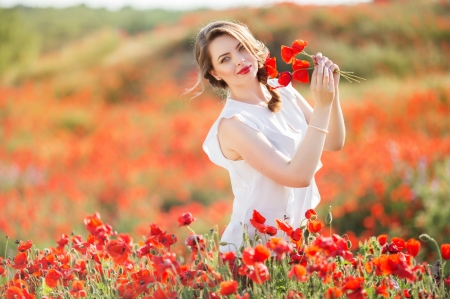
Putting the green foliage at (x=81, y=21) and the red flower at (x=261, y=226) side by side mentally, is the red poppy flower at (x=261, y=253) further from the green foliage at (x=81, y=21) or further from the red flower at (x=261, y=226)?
the green foliage at (x=81, y=21)

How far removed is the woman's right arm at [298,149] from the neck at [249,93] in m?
0.19

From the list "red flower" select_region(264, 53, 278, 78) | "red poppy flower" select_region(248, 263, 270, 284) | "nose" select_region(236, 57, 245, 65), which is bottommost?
"red poppy flower" select_region(248, 263, 270, 284)

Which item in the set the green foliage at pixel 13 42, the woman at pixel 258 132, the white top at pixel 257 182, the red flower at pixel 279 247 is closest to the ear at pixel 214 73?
the woman at pixel 258 132

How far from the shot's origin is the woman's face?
87.7 inches

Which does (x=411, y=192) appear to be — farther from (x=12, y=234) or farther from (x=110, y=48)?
(x=110, y=48)

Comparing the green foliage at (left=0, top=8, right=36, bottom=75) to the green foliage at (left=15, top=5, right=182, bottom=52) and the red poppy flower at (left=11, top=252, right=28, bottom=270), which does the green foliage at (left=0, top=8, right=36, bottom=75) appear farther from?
the red poppy flower at (left=11, top=252, right=28, bottom=270)

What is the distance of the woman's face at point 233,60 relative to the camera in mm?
2227

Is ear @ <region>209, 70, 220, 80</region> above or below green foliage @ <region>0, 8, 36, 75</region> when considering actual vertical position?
below

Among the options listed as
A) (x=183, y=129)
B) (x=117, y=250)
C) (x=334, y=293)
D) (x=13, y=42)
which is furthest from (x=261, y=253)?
(x=13, y=42)

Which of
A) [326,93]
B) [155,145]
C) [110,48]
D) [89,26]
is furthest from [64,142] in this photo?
[89,26]

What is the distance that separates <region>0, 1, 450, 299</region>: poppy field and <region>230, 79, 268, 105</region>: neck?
0.45 metres

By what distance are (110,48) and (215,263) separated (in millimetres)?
17395

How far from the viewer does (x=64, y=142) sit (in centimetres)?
920

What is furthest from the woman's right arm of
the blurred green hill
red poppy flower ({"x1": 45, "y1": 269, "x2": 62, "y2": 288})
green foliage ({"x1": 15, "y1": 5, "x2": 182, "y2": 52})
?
green foliage ({"x1": 15, "y1": 5, "x2": 182, "y2": 52})
